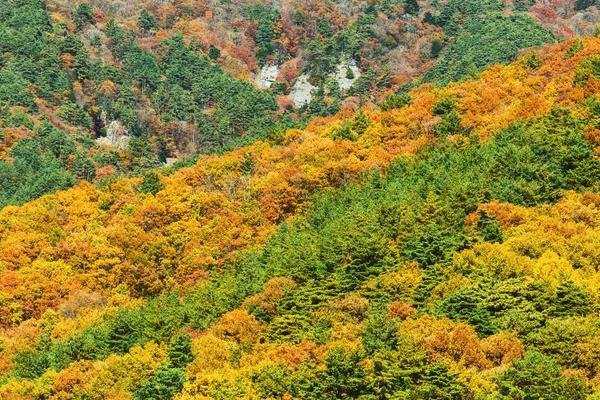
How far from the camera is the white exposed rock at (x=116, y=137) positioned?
7055 inches

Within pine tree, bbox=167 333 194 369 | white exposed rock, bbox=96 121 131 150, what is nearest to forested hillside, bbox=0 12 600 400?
pine tree, bbox=167 333 194 369

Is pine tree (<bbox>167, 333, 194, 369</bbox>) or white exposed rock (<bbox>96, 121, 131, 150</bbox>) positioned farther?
white exposed rock (<bbox>96, 121, 131, 150</bbox>)

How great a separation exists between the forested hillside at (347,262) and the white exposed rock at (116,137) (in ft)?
144

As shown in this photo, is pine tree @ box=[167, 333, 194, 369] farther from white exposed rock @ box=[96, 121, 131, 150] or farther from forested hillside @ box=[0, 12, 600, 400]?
white exposed rock @ box=[96, 121, 131, 150]

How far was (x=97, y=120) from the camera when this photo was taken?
7254 inches

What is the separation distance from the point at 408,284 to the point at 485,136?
144 feet

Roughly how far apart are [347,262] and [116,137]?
360 ft

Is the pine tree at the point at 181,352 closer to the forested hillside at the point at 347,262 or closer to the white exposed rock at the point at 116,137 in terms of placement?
the forested hillside at the point at 347,262

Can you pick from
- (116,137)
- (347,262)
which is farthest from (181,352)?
(116,137)

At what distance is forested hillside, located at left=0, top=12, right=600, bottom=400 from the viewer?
58000 millimetres

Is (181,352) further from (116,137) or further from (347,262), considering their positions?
(116,137)

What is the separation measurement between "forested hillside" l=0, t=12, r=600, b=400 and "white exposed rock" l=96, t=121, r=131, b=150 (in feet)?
144

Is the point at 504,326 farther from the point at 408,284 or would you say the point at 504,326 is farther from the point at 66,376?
the point at 66,376

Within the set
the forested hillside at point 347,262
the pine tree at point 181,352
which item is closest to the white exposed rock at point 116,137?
the forested hillside at point 347,262
